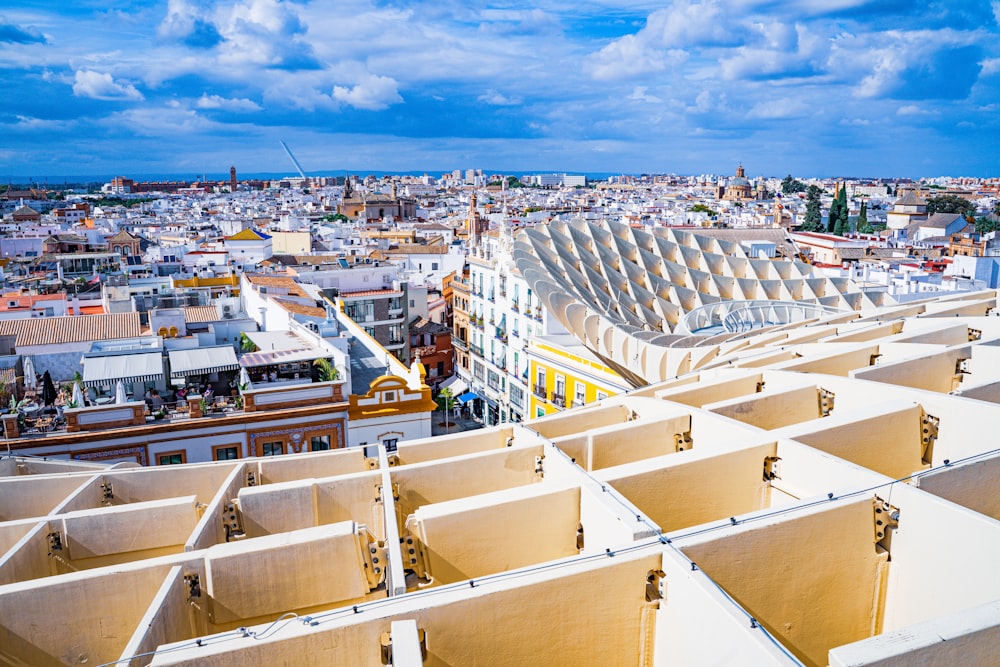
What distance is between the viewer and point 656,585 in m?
6.14

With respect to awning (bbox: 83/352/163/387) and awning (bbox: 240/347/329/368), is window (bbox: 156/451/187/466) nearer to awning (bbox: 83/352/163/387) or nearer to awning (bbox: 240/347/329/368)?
awning (bbox: 83/352/163/387)

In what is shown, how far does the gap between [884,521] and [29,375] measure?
71.8 ft

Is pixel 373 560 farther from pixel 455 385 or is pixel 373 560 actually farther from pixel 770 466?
pixel 455 385

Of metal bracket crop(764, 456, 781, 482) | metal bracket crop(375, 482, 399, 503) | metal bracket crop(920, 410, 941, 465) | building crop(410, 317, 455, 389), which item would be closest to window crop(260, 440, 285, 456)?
metal bracket crop(375, 482, 399, 503)

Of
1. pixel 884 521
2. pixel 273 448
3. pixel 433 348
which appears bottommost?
pixel 433 348

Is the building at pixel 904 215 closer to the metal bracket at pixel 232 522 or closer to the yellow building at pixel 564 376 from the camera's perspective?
the yellow building at pixel 564 376

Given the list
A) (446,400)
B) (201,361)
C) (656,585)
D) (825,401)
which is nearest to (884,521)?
(656,585)

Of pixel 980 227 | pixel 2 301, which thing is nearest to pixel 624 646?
pixel 2 301

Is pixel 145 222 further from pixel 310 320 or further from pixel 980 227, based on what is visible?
pixel 980 227

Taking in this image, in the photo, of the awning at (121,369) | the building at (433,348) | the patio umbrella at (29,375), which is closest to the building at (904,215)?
the building at (433,348)

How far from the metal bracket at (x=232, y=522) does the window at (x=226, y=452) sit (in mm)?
10660

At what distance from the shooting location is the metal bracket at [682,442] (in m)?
9.78

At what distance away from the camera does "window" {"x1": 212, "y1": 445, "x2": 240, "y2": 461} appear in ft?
60.4

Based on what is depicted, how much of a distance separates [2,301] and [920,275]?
45436 millimetres
